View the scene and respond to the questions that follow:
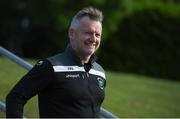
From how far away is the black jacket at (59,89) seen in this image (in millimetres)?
3967

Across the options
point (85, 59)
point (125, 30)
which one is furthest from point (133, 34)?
point (85, 59)

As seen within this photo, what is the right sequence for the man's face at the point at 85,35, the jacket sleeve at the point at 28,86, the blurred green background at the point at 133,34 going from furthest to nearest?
the blurred green background at the point at 133,34, the man's face at the point at 85,35, the jacket sleeve at the point at 28,86

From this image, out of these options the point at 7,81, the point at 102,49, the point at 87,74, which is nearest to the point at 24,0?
the point at 102,49

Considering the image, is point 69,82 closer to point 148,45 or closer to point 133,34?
point 133,34

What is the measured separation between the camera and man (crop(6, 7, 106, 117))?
3.97m

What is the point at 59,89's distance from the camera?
13.2 feet

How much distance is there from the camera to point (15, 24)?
25297mm

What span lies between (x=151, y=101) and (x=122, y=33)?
10.5 m

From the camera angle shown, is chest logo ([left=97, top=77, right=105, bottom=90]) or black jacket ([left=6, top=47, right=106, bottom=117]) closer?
black jacket ([left=6, top=47, right=106, bottom=117])

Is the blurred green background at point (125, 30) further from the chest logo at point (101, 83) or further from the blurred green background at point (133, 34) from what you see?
the chest logo at point (101, 83)

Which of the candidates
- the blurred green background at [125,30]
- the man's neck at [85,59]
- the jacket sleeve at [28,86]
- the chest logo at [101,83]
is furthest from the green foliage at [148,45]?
the jacket sleeve at [28,86]

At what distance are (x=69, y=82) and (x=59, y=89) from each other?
8 cm

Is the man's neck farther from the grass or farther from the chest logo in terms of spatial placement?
the grass

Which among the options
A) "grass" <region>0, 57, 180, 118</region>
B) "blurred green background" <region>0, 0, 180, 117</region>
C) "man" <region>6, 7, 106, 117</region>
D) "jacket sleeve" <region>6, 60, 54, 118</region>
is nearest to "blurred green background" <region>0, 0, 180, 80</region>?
"blurred green background" <region>0, 0, 180, 117</region>
